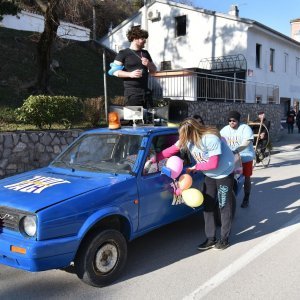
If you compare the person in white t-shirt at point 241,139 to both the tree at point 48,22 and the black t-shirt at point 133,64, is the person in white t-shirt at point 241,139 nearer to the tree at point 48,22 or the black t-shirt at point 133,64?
the black t-shirt at point 133,64

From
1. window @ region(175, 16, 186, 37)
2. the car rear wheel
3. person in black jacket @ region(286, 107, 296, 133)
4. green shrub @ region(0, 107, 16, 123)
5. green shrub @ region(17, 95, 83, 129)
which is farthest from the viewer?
window @ region(175, 16, 186, 37)

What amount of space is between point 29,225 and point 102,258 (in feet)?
2.74

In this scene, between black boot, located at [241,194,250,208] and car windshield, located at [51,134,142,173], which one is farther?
black boot, located at [241,194,250,208]

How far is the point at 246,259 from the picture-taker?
493 cm

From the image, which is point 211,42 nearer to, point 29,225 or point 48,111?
point 48,111

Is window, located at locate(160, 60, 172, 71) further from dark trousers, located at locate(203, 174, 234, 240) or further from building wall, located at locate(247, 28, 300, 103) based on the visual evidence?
dark trousers, located at locate(203, 174, 234, 240)

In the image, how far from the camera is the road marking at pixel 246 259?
410 centimetres

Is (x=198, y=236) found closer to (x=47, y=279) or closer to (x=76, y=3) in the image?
(x=47, y=279)

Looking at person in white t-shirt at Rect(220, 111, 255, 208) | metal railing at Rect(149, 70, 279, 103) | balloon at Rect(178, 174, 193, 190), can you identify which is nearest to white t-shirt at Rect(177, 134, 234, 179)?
balloon at Rect(178, 174, 193, 190)

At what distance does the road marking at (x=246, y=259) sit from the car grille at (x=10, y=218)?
1.71 metres

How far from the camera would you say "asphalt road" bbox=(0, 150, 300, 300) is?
4051 mm

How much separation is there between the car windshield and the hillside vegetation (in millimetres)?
9233

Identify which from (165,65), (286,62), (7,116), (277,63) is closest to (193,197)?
(7,116)

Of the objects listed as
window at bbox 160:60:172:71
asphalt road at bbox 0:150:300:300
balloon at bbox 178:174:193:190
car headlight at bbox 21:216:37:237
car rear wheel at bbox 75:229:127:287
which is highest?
window at bbox 160:60:172:71
